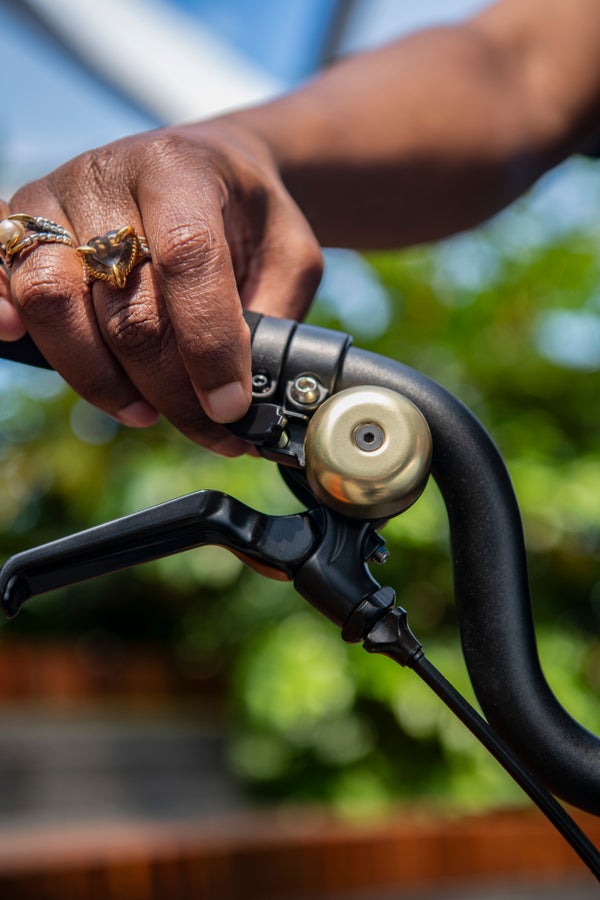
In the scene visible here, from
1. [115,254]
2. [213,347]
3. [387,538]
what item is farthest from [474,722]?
[387,538]

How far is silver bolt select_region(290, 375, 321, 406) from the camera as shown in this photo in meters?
0.64

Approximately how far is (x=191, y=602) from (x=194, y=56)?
412 cm

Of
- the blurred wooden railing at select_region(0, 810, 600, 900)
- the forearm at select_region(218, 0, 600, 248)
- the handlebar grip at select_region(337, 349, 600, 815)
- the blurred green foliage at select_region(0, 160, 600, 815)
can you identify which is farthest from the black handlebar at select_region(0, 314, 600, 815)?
the blurred green foliage at select_region(0, 160, 600, 815)

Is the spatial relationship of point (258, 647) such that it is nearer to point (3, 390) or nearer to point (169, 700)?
point (169, 700)

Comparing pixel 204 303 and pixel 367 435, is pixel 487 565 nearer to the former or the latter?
pixel 367 435

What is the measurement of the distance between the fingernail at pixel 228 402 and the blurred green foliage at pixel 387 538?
2201 millimetres

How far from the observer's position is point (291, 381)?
654 mm

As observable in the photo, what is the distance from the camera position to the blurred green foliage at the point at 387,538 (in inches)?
117

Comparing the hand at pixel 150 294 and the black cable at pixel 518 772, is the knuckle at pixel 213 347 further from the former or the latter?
the black cable at pixel 518 772

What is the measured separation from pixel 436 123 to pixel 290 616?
2218mm

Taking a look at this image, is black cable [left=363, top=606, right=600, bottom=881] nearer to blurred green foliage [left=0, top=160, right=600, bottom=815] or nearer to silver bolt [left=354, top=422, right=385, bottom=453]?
silver bolt [left=354, top=422, right=385, bottom=453]

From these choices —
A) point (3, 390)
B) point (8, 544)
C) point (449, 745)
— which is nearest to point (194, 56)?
point (3, 390)

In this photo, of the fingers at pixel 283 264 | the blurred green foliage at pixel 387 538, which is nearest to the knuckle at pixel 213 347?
the fingers at pixel 283 264

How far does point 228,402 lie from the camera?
655mm
